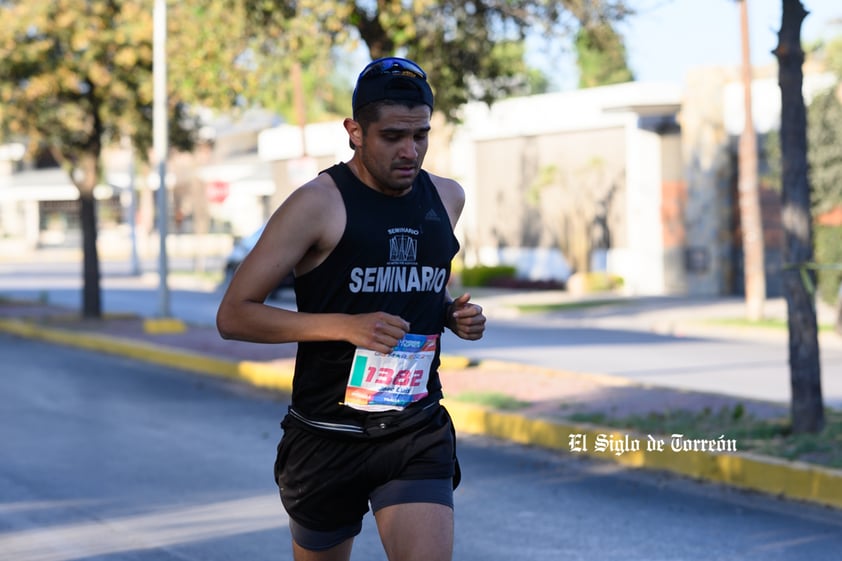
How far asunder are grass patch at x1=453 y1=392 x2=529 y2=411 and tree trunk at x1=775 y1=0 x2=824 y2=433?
2.60m

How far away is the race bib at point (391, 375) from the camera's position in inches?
150

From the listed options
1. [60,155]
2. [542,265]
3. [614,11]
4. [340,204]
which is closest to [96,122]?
[60,155]

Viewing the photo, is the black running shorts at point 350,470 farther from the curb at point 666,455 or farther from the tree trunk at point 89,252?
the tree trunk at point 89,252

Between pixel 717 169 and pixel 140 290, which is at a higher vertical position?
pixel 717 169

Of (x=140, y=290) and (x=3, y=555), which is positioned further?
(x=140, y=290)

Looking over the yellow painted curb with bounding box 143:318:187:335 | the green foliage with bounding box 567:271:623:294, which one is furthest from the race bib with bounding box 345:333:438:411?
the green foliage with bounding box 567:271:623:294

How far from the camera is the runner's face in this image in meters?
3.78

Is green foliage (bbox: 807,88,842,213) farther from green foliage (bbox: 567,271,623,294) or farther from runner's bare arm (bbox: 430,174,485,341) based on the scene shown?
runner's bare arm (bbox: 430,174,485,341)

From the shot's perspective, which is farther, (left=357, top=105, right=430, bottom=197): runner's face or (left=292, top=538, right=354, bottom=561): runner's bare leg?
(left=292, top=538, right=354, bottom=561): runner's bare leg

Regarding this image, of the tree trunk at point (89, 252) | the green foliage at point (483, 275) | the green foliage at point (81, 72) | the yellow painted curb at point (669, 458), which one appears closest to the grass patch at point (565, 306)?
the green foliage at point (483, 275)

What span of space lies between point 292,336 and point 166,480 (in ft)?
17.4

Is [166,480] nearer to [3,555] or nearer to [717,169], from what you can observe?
[3,555]

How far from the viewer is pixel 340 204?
152 inches

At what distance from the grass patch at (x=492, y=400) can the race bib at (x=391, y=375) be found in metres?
6.90
